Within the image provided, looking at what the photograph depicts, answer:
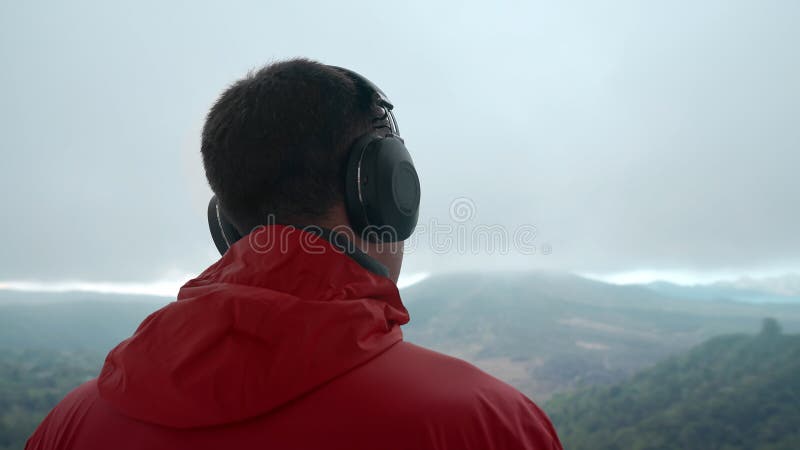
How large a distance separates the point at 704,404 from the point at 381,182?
8.48 feet

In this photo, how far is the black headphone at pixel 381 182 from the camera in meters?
0.72

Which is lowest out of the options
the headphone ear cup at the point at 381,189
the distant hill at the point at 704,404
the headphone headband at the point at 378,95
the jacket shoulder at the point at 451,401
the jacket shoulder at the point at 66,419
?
the distant hill at the point at 704,404

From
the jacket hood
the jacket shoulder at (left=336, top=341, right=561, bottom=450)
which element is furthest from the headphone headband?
the jacket shoulder at (left=336, top=341, right=561, bottom=450)

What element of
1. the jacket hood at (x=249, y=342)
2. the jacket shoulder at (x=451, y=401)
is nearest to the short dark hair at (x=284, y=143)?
the jacket hood at (x=249, y=342)

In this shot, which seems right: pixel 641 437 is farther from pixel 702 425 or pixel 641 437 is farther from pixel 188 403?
pixel 188 403

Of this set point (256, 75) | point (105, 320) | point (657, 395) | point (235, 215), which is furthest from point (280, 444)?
point (105, 320)

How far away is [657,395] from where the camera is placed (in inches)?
106

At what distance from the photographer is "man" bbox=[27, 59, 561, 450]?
513 millimetres

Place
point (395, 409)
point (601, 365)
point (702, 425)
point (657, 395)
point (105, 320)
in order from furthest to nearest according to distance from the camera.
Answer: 1. point (105, 320)
2. point (601, 365)
3. point (657, 395)
4. point (702, 425)
5. point (395, 409)

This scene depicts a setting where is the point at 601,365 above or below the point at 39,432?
below

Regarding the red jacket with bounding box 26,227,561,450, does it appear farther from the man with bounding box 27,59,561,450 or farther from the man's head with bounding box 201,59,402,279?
the man's head with bounding box 201,59,402,279

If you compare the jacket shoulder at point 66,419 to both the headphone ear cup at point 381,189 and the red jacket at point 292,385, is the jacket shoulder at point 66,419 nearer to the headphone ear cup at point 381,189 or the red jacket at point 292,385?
the red jacket at point 292,385

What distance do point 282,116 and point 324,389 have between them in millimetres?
378

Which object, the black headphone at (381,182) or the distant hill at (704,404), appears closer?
the black headphone at (381,182)
